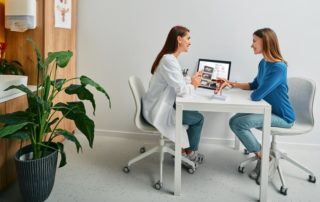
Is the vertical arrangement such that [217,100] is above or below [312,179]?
above

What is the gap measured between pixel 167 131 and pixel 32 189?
41.8 inches

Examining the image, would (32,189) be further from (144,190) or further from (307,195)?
(307,195)

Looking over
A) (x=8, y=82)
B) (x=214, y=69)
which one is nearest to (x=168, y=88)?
(x=214, y=69)

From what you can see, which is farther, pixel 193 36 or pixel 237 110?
pixel 193 36

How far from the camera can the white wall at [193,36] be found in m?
3.14

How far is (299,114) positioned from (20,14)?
2.50m

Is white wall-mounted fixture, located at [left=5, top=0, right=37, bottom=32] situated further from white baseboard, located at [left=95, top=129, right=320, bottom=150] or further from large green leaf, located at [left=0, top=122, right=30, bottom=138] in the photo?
white baseboard, located at [left=95, top=129, right=320, bottom=150]

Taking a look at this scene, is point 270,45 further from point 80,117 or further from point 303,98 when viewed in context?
point 80,117

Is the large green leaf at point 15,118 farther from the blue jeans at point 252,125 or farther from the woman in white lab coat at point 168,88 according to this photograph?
the blue jeans at point 252,125

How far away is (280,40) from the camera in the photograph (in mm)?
3164

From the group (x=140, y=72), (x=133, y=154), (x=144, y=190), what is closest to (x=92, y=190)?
(x=144, y=190)

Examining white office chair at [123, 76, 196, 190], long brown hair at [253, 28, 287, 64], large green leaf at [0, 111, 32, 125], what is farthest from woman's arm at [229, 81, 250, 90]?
large green leaf at [0, 111, 32, 125]

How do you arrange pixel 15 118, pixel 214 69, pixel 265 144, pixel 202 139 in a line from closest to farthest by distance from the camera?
1. pixel 15 118
2. pixel 265 144
3. pixel 214 69
4. pixel 202 139

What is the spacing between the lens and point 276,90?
2.55 metres
